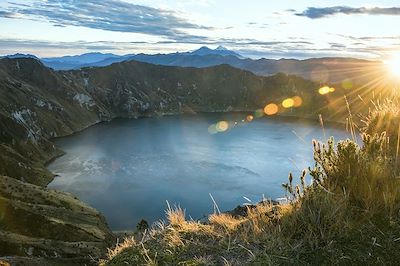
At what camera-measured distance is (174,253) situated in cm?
588

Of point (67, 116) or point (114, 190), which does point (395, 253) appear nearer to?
point (114, 190)

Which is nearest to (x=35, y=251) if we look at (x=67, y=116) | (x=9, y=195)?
(x=9, y=195)

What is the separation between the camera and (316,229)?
5.88 m

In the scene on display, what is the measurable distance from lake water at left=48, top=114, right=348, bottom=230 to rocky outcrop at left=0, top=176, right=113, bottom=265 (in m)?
9.25

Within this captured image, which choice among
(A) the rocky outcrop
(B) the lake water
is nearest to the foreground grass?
(A) the rocky outcrop

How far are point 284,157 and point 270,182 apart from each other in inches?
1147

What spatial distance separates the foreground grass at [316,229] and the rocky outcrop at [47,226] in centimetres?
5157

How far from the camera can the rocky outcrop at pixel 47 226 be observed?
58.0m

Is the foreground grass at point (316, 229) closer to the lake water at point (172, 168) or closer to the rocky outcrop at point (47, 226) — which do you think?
the rocky outcrop at point (47, 226)

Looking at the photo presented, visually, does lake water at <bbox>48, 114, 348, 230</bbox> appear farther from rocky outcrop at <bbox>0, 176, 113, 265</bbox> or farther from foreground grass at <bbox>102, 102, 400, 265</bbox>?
foreground grass at <bbox>102, 102, 400, 265</bbox>

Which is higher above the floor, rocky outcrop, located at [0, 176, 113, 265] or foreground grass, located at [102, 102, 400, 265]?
foreground grass, located at [102, 102, 400, 265]

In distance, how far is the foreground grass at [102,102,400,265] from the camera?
5547 mm

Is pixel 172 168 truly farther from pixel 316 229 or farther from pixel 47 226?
pixel 316 229

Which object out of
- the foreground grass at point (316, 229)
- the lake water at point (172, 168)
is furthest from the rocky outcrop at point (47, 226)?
the foreground grass at point (316, 229)
